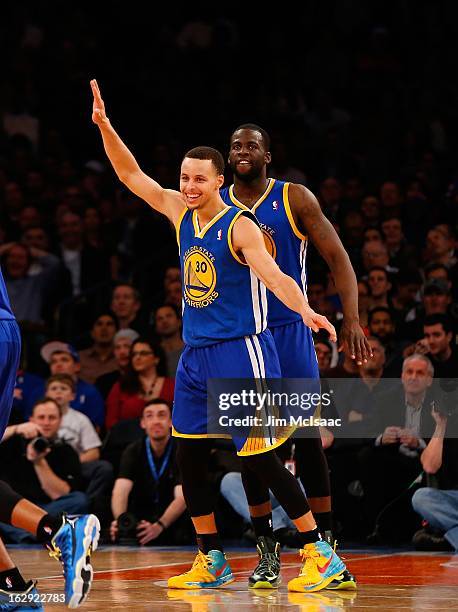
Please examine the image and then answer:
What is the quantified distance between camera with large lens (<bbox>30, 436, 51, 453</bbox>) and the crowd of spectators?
0.03 metres

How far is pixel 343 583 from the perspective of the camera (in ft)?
20.8

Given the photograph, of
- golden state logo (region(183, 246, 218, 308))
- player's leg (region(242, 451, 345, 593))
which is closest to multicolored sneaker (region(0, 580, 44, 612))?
player's leg (region(242, 451, 345, 593))

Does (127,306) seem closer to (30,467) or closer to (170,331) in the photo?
(170,331)

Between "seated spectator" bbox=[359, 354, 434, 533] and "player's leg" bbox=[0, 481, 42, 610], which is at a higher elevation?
"seated spectator" bbox=[359, 354, 434, 533]

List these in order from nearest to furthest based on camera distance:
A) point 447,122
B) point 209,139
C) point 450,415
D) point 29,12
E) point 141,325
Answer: point 450,415
point 141,325
point 447,122
point 209,139
point 29,12

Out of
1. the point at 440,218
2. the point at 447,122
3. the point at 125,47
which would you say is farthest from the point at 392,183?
the point at 125,47

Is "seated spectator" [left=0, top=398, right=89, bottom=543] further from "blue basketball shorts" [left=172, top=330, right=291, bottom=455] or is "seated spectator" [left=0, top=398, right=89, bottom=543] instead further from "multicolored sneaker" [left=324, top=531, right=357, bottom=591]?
"multicolored sneaker" [left=324, top=531, right=357, bottom=591]

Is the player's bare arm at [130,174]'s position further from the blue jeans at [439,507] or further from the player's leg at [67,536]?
the blue jeans at [439,507]

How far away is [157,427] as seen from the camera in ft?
31.7

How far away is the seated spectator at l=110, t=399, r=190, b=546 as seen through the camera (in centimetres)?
959

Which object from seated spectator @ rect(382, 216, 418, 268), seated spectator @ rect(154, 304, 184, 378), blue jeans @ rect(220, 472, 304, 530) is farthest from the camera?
seated spectator @ rect(382, 216, 418, 268)

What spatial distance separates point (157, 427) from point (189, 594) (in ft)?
11.3

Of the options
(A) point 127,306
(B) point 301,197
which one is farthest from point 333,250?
(A) point 127,306

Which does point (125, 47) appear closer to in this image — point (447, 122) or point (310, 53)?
point (310, 53)
